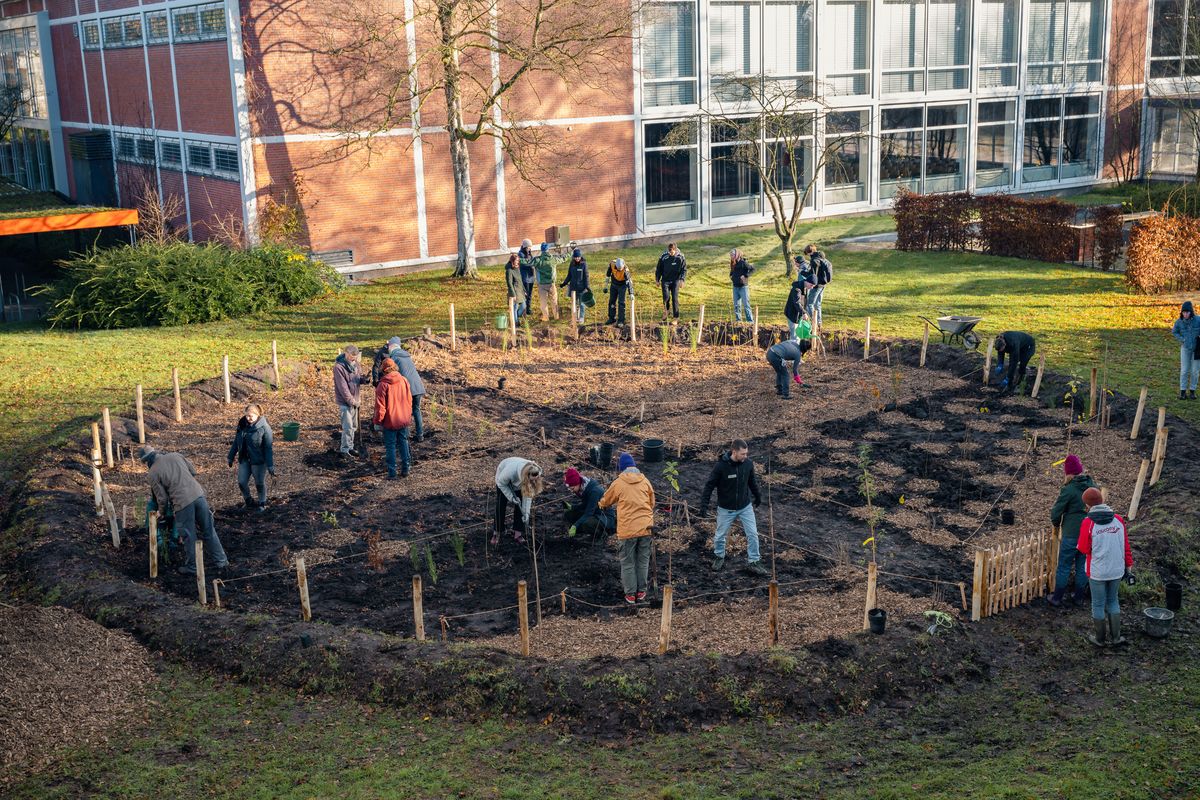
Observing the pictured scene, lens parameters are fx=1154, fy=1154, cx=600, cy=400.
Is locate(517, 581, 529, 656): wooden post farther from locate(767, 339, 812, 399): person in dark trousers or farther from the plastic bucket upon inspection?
locate(767, 339, 812, 399): person in dark trousers

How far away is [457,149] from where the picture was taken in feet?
99.8

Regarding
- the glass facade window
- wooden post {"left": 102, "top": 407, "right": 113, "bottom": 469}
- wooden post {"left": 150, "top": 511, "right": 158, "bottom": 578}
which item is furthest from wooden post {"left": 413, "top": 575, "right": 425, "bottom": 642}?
the glass facade window

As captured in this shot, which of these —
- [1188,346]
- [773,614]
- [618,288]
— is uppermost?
[618,288]

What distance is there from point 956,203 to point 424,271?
15299mm

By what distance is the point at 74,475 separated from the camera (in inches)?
660

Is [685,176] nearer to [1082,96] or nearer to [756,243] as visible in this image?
[756,243]

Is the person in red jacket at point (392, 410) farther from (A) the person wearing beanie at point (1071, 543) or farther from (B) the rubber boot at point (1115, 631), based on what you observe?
(B) the rubber boot at point (1115, 631)

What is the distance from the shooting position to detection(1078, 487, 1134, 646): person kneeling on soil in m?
11.5

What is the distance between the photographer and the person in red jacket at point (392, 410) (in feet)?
53.9

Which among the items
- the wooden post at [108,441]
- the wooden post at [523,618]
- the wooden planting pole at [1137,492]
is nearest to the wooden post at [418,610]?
the wooden post at [523,618]

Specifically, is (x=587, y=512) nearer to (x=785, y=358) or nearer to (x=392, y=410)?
(x=392, y=410)

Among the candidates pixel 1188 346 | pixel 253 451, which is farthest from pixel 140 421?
pixel 1188 346

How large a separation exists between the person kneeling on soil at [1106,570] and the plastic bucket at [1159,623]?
0.30 m

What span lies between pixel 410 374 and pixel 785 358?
252 inches
